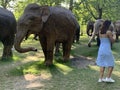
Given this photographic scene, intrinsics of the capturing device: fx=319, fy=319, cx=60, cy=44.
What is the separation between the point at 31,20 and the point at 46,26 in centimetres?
69

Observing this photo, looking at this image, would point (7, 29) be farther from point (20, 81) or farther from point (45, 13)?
point (20, 81)

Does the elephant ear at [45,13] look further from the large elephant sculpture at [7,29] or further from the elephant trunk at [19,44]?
the large elephant sculpture at [7,29]

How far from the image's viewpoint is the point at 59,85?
880 centimetres

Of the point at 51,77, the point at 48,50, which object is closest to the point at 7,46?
the point at 48,50

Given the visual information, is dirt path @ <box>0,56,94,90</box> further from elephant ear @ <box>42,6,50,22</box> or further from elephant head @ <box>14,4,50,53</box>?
elephant ear @ <box>42,6,50,22</box>

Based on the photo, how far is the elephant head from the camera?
408 inches

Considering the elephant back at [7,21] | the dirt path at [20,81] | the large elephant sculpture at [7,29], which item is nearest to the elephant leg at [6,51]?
the large elephant sculpture at [7,29]

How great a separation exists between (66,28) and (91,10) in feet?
66.6

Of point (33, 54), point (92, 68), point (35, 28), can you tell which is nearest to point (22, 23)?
point (35, 28)

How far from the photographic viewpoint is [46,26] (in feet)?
36.3

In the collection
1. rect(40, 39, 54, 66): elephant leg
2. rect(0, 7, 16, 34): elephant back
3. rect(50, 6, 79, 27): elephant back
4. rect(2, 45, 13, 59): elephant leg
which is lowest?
rect(2, 45, 13, 59): elephant leg

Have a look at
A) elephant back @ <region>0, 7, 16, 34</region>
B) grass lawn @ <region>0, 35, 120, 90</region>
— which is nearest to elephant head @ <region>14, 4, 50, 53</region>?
grass lawn @ <region>0, 35, 120, 90</region>

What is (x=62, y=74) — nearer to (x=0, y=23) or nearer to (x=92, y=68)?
(x=92, y=68)

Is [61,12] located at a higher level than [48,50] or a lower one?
higher
